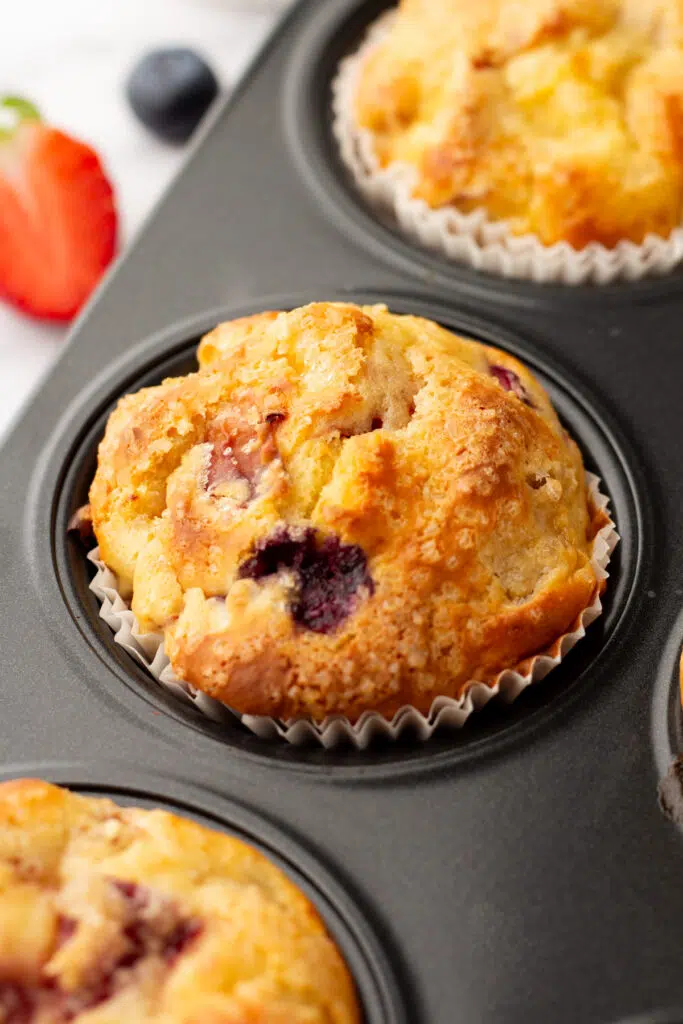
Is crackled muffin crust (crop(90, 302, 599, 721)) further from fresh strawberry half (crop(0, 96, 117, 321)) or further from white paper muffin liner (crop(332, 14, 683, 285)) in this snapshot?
fresh strawberry half (crop(0, 96, 117, 321))

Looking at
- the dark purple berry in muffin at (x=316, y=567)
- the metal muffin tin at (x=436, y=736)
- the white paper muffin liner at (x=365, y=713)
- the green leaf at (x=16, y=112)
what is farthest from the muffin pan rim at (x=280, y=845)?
the green leaf at (x=16, y=112)

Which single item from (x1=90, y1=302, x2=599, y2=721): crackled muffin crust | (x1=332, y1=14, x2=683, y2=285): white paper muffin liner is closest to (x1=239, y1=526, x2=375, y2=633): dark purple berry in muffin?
(x1=90, y1=302, x2=599, y2=721): crackled muffin crust

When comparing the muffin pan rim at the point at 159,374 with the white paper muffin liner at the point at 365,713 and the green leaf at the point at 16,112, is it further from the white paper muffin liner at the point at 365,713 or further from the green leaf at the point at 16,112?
the green leaf at the point at 16,112

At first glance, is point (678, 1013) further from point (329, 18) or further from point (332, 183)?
point (329, 18)

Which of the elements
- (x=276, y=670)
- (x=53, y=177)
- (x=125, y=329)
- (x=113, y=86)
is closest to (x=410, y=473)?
(x=276, y=670)

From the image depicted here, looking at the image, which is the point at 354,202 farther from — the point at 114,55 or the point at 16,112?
the point at 114,55

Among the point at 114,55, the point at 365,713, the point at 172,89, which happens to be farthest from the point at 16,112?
the point at 365,713
